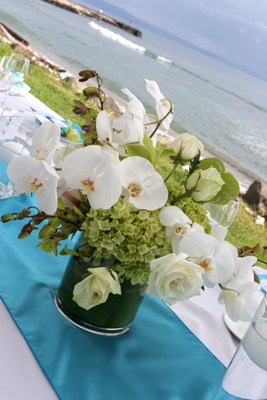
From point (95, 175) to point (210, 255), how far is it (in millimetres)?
252

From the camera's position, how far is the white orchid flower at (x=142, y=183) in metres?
0.66

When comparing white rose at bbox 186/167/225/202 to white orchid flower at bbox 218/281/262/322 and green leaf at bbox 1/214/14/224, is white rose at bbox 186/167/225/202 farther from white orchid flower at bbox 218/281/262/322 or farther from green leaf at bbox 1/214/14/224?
green leaf at bbox 1/214/14/224

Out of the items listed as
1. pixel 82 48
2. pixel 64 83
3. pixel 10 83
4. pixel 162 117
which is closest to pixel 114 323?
pixel 162 117

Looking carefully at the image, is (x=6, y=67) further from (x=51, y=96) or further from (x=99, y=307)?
(x=51, y=96)

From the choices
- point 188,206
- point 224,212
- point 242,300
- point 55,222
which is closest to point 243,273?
point 242,300

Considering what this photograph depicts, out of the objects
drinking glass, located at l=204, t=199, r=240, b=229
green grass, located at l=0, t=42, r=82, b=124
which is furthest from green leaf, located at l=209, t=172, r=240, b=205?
green grass, located at l=0, t=42, r=82, b=124

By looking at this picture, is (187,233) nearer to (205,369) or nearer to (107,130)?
(107,130)

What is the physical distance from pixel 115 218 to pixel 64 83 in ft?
27.5

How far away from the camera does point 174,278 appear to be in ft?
2.04

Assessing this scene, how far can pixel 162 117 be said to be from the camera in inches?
31.7

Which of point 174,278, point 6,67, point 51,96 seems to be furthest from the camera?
point 51,96

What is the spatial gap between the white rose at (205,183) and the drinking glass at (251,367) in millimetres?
202

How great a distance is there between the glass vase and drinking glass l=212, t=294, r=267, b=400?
0.80 feet

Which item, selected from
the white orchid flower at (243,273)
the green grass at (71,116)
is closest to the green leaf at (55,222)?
the white orchid flower at (243,273)
